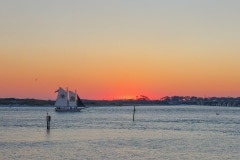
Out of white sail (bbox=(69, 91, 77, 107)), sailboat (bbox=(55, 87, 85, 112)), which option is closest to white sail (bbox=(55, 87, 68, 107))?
sailboat (bbox=(55, 87, 85, 112))

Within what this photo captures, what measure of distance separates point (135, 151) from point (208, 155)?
6887mm

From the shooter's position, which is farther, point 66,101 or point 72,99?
point 66,101

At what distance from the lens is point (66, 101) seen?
568 ft

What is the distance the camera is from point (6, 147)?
47969mm

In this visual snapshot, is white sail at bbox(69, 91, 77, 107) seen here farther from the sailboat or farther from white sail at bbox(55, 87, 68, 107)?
white sail at bbox(55, 87, 68, 107)

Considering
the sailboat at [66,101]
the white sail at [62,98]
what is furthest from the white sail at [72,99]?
the white sail at [62,98]

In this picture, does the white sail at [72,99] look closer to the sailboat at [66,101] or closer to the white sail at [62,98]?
the sailboat at [66,101]

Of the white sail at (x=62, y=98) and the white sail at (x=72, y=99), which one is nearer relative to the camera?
the white sail at (x=72, y=99)

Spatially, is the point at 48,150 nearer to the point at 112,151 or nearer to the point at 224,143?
the point at 112,151

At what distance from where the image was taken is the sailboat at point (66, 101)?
170125mm

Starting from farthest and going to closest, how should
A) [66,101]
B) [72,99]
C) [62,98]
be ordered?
[66,101], [62,98], [72,99]

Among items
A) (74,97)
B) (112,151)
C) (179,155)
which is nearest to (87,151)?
(112,151)

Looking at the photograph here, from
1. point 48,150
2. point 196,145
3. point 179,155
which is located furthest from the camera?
point 196,145

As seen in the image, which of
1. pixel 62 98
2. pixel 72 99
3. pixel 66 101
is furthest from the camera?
pixel 66 101
